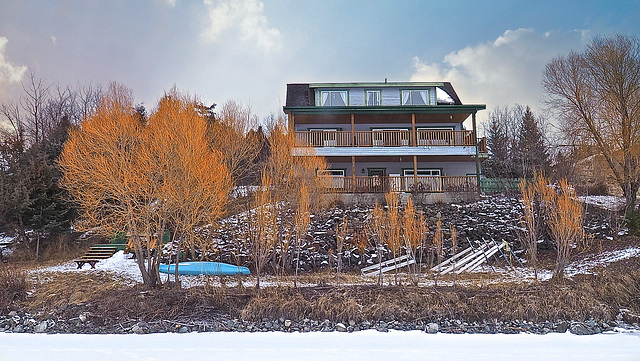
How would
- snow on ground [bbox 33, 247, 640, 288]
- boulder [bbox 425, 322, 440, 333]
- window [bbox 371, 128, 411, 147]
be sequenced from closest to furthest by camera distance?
boulder [bbox 425, 322, 440, 333] < snow on ground [bbox 33, 247, 640, 288] < window [bbox 371, 128, 411, 147]

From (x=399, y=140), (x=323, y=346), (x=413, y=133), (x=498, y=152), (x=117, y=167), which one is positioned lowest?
(x=323, y=346)

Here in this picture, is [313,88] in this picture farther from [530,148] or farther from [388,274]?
[530,148]

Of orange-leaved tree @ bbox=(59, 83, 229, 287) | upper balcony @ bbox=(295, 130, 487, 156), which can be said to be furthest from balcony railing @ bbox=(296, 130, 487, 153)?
orange-leaved tree @ bbox=(59, 83, 229, 287)

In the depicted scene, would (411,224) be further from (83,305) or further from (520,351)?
(83,305)

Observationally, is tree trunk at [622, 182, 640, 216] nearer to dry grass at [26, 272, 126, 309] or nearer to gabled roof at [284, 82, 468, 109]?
gabled roof at [284, 82, 468, 109]

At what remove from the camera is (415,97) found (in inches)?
889

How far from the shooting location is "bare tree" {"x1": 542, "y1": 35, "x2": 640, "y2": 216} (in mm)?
15766

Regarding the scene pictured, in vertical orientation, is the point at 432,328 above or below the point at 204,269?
below

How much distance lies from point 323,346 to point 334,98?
1765 centimetres

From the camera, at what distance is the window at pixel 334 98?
22.3 meters

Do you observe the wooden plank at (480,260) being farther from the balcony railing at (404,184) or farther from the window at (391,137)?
the window at (391,137)

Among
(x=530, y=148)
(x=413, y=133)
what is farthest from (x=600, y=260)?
(x=530, y=148)

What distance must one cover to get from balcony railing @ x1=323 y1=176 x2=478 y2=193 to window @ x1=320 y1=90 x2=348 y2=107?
16.9ft

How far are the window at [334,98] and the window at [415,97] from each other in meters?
3.50
